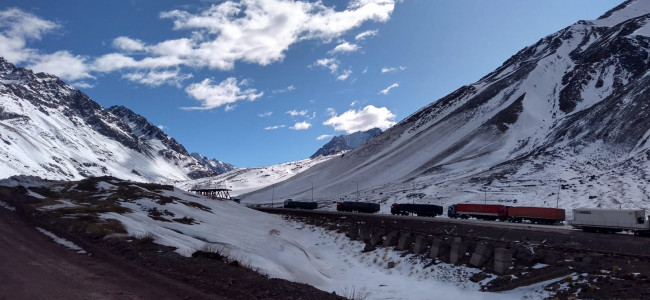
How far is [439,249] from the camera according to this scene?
29297mm

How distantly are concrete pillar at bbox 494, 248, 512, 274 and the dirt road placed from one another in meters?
17.6

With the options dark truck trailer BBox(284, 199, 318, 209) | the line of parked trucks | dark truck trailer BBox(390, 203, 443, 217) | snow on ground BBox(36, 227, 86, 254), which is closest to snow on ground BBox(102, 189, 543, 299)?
snow on ground BBox(36, 227, 86, 254)

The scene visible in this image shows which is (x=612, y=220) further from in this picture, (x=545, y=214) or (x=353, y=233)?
(x=353, y=233)

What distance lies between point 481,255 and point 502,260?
1.83 m

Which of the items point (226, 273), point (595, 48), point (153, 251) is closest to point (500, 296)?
point (226, 273)

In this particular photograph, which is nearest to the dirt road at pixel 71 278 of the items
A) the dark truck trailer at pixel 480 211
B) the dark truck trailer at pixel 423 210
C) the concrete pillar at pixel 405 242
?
the concrete pillar at pixel 405 242

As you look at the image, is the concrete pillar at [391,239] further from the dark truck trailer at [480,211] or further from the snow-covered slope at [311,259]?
the dark truck trailer at [480,211]

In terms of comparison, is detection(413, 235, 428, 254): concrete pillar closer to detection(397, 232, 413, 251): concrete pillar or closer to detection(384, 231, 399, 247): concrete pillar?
detection(397, 232, 413, 251): concrete pillar

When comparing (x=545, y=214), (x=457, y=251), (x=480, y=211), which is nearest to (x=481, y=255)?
(x=457, y=251)

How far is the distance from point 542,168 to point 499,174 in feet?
31.1

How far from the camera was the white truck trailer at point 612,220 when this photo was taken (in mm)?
37281

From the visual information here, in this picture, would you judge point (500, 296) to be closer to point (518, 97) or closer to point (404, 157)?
point (404, 157)

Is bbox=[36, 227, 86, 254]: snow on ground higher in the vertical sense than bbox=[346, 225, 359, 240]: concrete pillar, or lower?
higher

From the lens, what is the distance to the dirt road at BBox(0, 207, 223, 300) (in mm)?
11938
